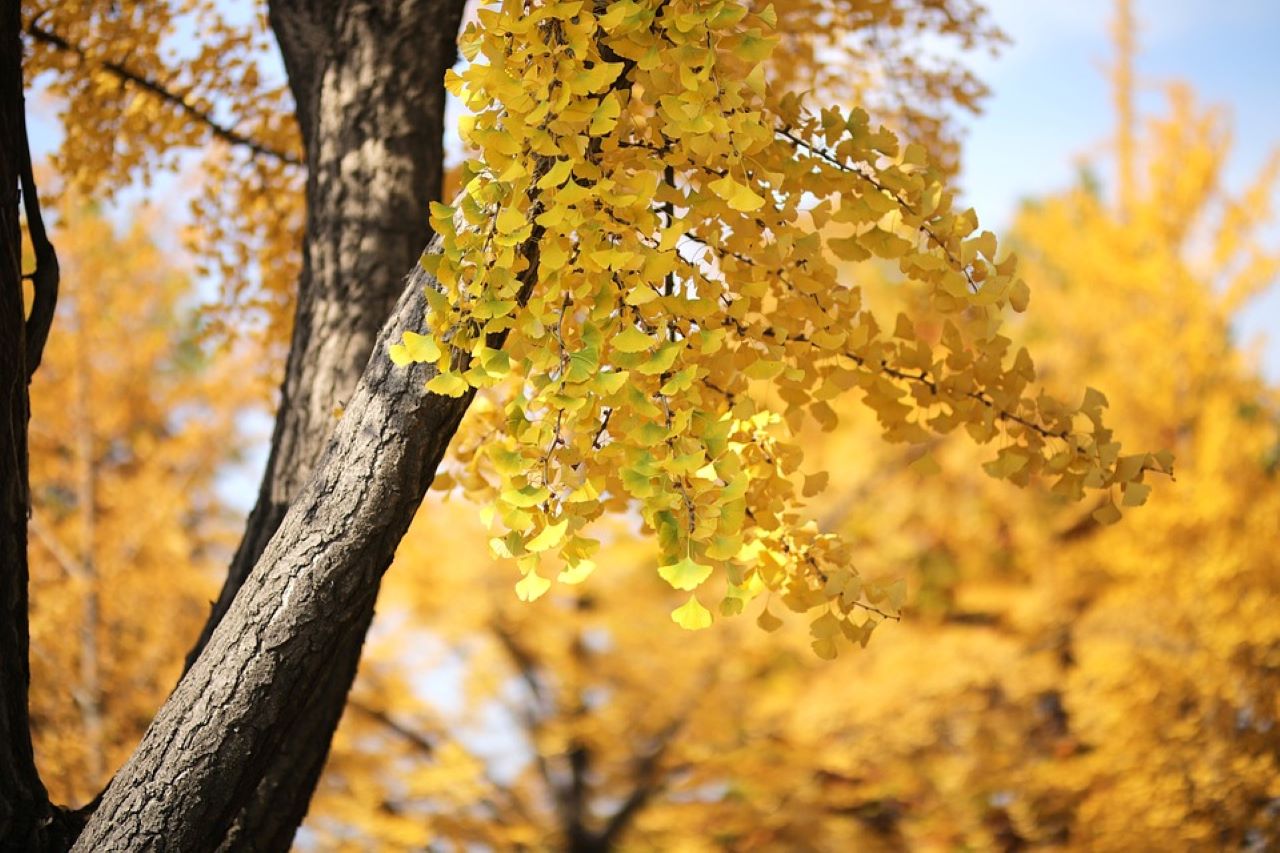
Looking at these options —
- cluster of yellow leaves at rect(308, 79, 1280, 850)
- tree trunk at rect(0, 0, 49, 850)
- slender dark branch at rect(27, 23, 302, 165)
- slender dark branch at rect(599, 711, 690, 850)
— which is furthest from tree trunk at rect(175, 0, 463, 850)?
slender dark branch at rect(599, 711, 690, 850)

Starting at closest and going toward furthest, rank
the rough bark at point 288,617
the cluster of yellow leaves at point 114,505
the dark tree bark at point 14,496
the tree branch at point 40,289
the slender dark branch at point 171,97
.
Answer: the rough bark at point 288,617 → the dark tree bark at point 14,496 → the tree branch at point 40,289 → the slender dark branch at point 171,97 → the cluster of yellow leaves at point 114,505

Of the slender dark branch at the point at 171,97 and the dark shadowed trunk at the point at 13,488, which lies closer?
the dark shadowed trunk at the point at 13,488

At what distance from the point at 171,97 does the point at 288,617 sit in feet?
6.14

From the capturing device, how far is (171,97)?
8.64 feet

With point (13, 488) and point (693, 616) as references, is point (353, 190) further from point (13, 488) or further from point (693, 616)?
point (693, 616)

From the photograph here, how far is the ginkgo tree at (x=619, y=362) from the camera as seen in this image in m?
1.19

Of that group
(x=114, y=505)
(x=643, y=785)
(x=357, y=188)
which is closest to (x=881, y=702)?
(x=643, y=785)

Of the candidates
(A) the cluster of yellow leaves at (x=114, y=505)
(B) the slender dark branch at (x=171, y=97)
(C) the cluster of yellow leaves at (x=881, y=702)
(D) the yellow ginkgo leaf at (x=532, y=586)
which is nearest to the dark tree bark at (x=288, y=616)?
(D) the yellow ginkgo leaf at (x=532, y=586)

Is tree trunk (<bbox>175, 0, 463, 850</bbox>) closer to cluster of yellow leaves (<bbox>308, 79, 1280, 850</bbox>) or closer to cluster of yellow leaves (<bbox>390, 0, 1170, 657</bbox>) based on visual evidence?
cluster of yellow leaves (<bbox>390, 0, 1170, 657</bbox>)

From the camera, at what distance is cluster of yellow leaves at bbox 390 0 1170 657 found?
1.17 m

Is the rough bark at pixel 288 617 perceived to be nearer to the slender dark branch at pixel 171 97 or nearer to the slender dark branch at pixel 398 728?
the slender dark branch at pixel 171 97

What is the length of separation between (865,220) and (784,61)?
168 cm

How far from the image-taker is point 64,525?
6105 millimetres

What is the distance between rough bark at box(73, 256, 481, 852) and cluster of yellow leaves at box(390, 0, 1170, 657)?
4.3 inches
